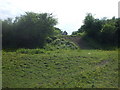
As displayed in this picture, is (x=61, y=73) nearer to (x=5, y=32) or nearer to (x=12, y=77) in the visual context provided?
(x=12, y=77)

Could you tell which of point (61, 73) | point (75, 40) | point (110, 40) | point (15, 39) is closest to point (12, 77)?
point (61, 73)

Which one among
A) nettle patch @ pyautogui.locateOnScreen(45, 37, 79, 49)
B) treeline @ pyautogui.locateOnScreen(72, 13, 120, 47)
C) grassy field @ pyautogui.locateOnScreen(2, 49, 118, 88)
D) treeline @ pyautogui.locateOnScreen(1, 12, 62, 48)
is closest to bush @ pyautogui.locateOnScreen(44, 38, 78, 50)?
nettle patch @ pyautogui.locateOnScreen(45, 37, 79, 49)

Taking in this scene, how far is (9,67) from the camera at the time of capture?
8906 mm

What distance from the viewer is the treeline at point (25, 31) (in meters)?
18.6

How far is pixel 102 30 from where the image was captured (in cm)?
2225

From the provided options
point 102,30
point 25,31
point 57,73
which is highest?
point 102,30

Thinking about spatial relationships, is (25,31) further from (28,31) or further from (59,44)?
(59,44)

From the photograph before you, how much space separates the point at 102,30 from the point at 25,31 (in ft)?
29.3

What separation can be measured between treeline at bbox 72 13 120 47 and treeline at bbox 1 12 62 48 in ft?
20.2

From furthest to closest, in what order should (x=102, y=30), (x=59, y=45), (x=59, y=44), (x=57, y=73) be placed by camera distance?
(x=102, y=30) < (x=59, y=44) < (x=59, y=45) < (x=57, y=73)

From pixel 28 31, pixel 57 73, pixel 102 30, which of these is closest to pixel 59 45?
pixel 28 31

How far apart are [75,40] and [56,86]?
49.3 feet

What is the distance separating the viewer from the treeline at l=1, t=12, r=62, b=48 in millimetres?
18578

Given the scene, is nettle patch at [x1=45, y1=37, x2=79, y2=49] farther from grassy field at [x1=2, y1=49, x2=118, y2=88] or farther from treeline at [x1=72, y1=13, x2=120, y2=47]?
grassy field at [x1=2, y1=49, x2=118, y2=88]
